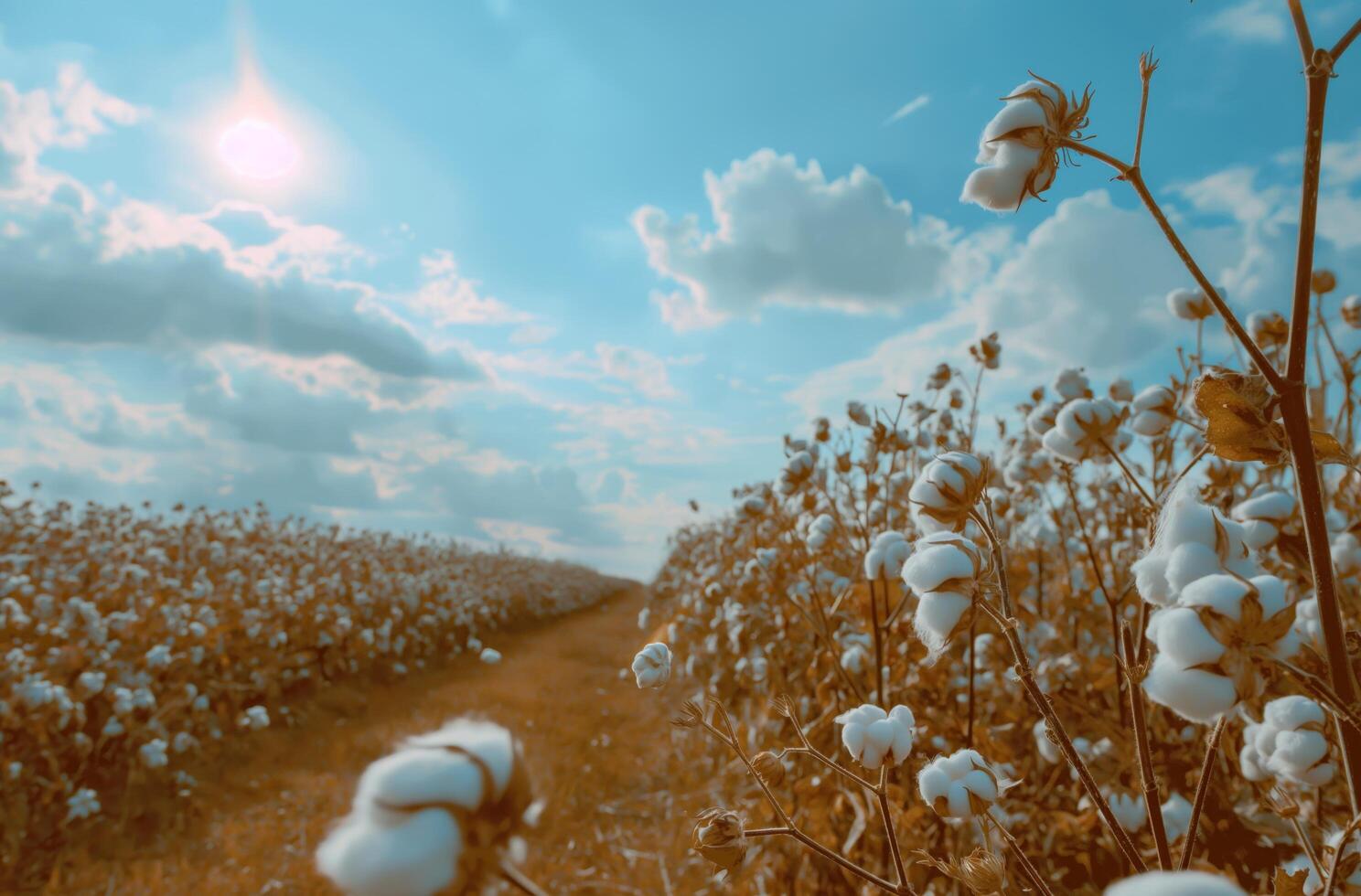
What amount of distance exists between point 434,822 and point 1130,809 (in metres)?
2.75

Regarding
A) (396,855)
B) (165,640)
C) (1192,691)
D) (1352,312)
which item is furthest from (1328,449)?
(165,640)

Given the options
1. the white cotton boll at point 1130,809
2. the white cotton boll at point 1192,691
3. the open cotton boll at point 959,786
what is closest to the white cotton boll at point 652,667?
the open cotton boll at point 959,786

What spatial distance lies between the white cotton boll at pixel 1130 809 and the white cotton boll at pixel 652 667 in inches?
74.6

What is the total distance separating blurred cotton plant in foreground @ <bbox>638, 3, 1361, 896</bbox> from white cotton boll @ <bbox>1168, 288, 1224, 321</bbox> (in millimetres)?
12

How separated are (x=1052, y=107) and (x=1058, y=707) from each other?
3193 mm

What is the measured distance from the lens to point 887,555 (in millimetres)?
2150

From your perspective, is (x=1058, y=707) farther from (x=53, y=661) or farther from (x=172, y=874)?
(x=53, y=661)

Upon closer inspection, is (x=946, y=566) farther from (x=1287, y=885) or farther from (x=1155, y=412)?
(x=1155, y=412)

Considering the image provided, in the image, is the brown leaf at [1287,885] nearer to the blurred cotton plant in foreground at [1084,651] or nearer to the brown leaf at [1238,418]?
the blurred cotton plant in foreground at [1084,651]

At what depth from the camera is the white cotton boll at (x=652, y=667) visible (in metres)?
1.67

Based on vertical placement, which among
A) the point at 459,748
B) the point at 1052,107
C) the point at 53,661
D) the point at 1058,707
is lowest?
the point at 53,661

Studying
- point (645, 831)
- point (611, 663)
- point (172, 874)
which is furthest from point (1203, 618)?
point (611, 663)

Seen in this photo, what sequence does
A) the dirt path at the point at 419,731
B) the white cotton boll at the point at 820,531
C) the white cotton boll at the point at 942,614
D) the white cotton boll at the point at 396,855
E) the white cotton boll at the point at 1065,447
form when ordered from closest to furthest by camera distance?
the white cotton boll at the point at 396,855 → the white cotton boll at the point at 942,614 → the white cotton boll at the point at 1065,447 → the white cotton boll at the point at 820,531 → the dirt path at the point at 419,731

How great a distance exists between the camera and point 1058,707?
11.8 ft
